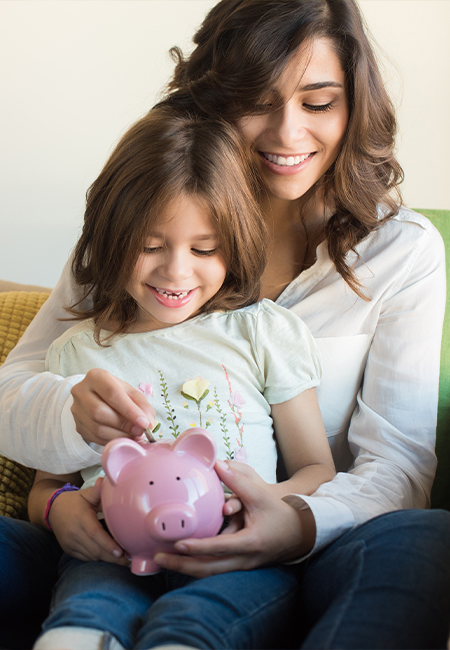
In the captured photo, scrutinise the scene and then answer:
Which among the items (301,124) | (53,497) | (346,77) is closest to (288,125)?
(301,124)

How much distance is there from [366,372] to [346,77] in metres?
0.53

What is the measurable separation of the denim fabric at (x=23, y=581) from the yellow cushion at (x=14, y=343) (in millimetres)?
218

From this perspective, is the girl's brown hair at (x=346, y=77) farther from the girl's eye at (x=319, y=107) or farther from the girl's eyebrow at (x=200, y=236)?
the girl's eyebrow at (x=200, y=236)

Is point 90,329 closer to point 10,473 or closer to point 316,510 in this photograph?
point 10,473

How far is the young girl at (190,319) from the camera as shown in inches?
39.1

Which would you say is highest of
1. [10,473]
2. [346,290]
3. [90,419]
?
[346,290]

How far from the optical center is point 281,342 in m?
1.08

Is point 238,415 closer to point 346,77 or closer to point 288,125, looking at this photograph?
point 288,125

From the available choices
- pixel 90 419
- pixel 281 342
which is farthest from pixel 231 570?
pixel 281 342

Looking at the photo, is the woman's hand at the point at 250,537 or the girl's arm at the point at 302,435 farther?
the girl's arm at the point at 302,435

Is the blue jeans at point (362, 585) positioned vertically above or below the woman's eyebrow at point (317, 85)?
below

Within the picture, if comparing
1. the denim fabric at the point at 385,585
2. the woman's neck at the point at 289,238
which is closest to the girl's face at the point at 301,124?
the woman's neck at the point at 289,238

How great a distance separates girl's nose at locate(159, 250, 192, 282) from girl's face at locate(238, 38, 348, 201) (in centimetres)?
27

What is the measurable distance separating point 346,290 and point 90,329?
1.54 ft
